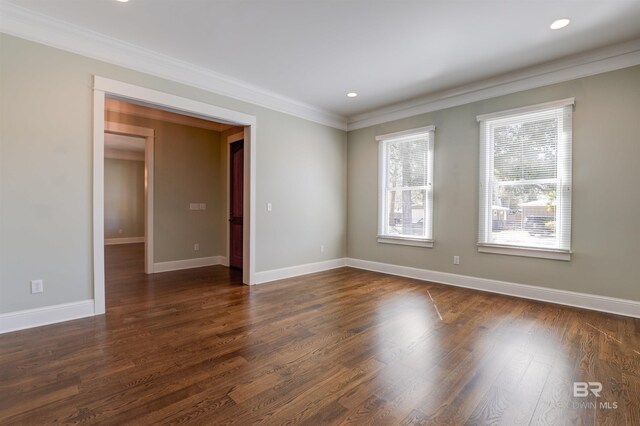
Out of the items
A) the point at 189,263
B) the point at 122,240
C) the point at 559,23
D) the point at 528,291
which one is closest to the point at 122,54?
the point at 189,263

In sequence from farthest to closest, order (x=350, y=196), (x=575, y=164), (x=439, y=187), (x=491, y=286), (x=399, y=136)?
(x=350, y=196)
(x=399, y=136)
(x=439, y=187)
(x=491, y=286)
(x=575, y=164)

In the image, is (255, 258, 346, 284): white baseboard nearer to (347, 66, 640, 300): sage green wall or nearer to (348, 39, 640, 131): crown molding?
(347, 66, 640, 300): sage green wall

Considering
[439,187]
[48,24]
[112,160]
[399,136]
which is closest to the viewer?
[48,24]

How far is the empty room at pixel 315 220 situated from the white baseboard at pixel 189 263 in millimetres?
57

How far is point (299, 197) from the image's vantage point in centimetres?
525

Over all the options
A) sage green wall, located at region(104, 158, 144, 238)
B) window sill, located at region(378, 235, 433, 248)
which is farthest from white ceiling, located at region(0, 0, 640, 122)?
sage green wall, located at region(104, 158, 144, 238)

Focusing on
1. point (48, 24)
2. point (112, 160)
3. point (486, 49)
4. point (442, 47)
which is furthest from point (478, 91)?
point (112, 160)

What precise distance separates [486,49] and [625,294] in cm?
308

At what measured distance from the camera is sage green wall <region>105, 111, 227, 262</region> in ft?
17.9

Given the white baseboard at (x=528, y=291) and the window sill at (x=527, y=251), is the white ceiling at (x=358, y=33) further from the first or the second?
the white baseboard at (x=528, y=291)

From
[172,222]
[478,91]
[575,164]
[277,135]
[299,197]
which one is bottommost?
[172,222]

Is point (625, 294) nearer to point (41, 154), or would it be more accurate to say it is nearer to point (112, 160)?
point (41, 154)

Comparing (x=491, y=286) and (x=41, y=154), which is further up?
(x=41, y=154)

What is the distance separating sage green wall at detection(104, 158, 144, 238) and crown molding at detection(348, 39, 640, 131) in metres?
8.40
